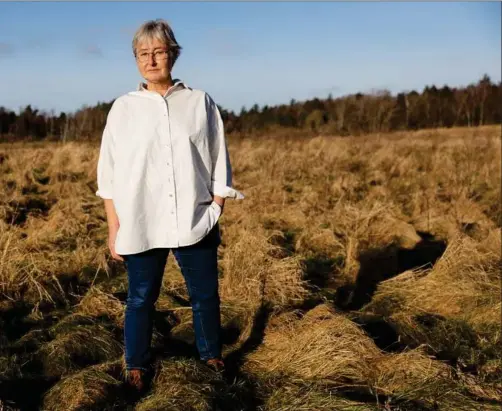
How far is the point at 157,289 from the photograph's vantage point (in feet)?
8.71

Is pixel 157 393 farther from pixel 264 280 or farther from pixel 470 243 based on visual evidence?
pixel 470 243

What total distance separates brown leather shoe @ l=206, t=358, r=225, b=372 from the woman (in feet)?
1.52

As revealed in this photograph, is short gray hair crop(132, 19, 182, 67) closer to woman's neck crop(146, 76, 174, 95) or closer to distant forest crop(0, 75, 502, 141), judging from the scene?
woman's neck crop(146, 76, 174, 95)

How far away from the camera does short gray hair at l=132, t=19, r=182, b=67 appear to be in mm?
2398

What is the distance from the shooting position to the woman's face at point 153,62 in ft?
7.90

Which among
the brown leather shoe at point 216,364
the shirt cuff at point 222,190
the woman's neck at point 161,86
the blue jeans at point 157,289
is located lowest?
the brown leather shoe at point 216,364

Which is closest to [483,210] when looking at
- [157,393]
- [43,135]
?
[157,393]

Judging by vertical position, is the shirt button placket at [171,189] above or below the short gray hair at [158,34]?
below

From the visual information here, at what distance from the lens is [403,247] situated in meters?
5.73

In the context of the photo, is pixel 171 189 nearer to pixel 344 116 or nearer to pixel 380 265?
pixel 380 265

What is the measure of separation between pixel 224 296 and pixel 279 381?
4.17 feet

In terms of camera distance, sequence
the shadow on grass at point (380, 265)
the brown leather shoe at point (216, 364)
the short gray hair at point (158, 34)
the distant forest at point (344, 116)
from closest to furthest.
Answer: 1. the short gray hair at point (158, 34)
2. the brown leather shoe at point (216, 364)
3. the shadow on grass at point (380, 265)
4. the distant forest at point (344, 116)

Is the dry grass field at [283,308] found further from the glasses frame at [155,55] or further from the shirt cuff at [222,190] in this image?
the glasses frame at [155,55]

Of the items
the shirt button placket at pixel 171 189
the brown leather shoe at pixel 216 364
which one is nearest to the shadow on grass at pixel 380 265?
the brown leather shoe at pixel 216 364
